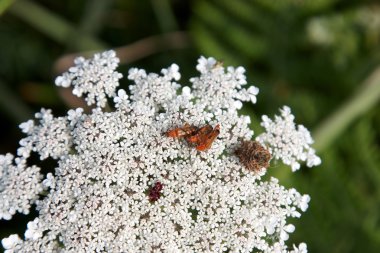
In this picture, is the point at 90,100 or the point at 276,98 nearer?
the point at 90,100

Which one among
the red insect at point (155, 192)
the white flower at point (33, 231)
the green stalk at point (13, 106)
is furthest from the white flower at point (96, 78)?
the green stalk at point (13, 106)

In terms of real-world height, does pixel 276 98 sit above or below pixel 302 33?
below

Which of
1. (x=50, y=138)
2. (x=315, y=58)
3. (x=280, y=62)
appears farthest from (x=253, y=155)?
(x=315, y=58)

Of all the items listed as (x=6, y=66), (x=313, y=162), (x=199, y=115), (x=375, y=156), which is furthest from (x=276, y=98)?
(x=6, y=66)

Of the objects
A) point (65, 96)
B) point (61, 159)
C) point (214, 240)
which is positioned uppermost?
point (65, 96)

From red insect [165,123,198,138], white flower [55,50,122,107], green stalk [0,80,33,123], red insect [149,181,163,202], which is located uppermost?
green stalk [0,80,33,123]

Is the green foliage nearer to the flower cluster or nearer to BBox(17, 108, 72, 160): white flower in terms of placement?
the flower cluster

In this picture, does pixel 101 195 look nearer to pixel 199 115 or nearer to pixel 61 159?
pixel 61 159

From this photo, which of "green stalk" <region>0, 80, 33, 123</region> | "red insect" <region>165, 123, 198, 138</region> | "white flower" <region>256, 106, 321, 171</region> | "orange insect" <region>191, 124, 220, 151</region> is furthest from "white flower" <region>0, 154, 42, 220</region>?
"green stalk" <region>0, 80, 33, 123</region>
